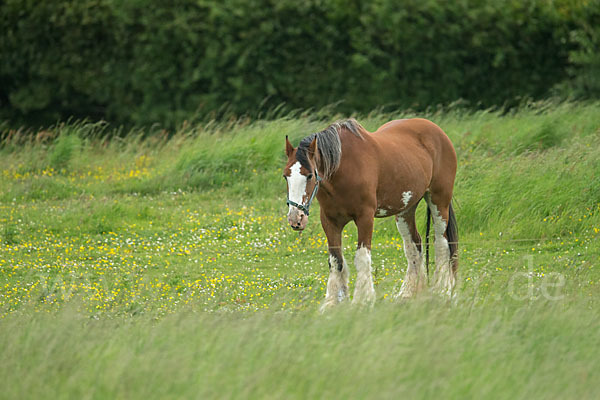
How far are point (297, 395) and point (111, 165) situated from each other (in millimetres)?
10709

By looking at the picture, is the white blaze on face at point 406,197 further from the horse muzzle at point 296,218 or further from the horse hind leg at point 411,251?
the horse muzzle at point 296,218

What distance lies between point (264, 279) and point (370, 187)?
2.22 m

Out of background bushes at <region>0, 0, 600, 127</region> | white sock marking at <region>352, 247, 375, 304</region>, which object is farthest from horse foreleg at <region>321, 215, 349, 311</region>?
background bushes at <region>0, 0, 600, 127</region>

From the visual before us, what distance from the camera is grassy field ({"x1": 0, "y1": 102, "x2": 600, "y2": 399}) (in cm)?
463

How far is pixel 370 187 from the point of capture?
278 inches

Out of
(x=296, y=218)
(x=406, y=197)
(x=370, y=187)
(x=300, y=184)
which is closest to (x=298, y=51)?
(x=406, y=197)

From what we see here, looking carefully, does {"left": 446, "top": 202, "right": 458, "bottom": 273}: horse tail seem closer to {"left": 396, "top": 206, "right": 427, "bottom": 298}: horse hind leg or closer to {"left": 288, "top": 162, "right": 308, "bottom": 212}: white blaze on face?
{"left": 396, "top": 206, "right": 427, "bottom": 298}: horse hind leg

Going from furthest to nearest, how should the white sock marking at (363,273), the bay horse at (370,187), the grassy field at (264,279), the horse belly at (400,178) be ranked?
the horse belly at (400,178)
the white sock marking at (363,273)
the bay horse at (370,187)
the grassy field at (264,279)

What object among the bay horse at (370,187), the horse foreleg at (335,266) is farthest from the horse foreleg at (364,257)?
the horse foreleg at (335,266)

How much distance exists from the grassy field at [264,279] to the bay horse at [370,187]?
33 centimetres

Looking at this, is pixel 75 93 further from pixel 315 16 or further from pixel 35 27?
pixel 315 16

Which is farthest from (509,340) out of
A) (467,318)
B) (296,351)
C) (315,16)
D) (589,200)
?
(315,16)

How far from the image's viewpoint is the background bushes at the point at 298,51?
1906cm

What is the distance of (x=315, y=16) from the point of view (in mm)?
19484
